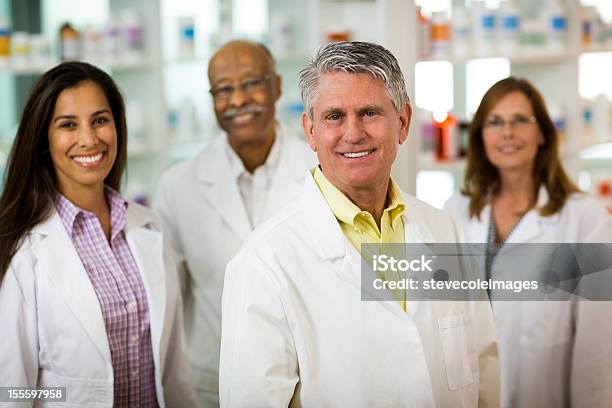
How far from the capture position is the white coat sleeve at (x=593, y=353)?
211 centimetres

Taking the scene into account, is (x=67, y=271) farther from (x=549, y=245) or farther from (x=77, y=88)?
(x=549, y=245)

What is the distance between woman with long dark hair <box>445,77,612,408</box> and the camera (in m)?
2.16

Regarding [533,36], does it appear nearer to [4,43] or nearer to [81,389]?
[4,43]

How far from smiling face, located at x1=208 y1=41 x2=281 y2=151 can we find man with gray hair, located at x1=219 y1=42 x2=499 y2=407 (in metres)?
0.67

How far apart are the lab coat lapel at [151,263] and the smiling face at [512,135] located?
1.08 meters

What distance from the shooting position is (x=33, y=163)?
5.91 ft

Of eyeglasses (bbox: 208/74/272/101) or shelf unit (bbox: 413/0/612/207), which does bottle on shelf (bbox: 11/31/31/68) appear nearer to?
eyeglasses (bbox: 208/74/272/101)

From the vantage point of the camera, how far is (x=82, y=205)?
187cm

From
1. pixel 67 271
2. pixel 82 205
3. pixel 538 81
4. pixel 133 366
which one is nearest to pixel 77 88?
pixel 82 205

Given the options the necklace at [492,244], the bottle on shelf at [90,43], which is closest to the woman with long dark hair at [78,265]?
the necklace at [492,244]

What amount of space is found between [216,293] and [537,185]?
1069mm

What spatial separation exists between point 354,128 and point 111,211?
0.80 m

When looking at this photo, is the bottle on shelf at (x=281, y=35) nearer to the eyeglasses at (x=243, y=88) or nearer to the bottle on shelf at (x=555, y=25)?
the bottle on shelf at (x=555, y=25)

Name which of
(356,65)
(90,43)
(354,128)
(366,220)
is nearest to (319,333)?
(366,220)
